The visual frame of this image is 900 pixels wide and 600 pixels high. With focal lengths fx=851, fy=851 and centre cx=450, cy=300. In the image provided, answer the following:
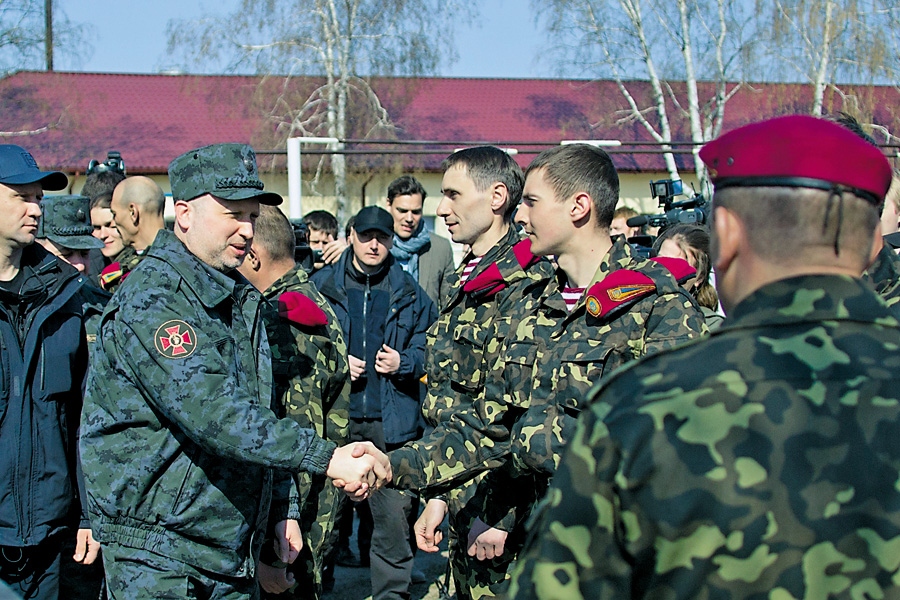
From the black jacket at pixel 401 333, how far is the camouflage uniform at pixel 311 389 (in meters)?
1.16

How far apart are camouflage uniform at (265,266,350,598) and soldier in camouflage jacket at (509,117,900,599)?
2.65 metres

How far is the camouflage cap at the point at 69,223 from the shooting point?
4.63 m

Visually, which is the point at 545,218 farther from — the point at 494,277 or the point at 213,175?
the point at 213,175

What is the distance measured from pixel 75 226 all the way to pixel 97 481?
8.00 ft

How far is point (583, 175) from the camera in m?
3.10

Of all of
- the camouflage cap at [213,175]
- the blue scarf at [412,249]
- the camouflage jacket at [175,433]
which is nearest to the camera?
the camouflage jacket at [175,433]

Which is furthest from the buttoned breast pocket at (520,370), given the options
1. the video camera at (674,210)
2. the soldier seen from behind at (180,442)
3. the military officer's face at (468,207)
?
the video camera at (674,210)

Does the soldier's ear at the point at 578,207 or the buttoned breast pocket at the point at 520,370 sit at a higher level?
the soldier's ear at the point at 578,207

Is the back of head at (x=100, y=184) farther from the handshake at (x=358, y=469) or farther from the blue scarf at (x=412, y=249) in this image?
the handshake at (x=358, y=469)

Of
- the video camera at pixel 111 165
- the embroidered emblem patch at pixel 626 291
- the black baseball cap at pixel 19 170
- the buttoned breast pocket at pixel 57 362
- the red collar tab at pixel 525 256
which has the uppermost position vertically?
the video camera at pixel 111 165

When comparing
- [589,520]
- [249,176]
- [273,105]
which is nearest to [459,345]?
[249,176]

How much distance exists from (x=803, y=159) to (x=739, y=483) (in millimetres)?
530

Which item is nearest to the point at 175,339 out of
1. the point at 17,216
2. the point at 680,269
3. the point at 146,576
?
the point at 146,576

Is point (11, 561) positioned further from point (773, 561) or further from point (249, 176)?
point (773, 561)
